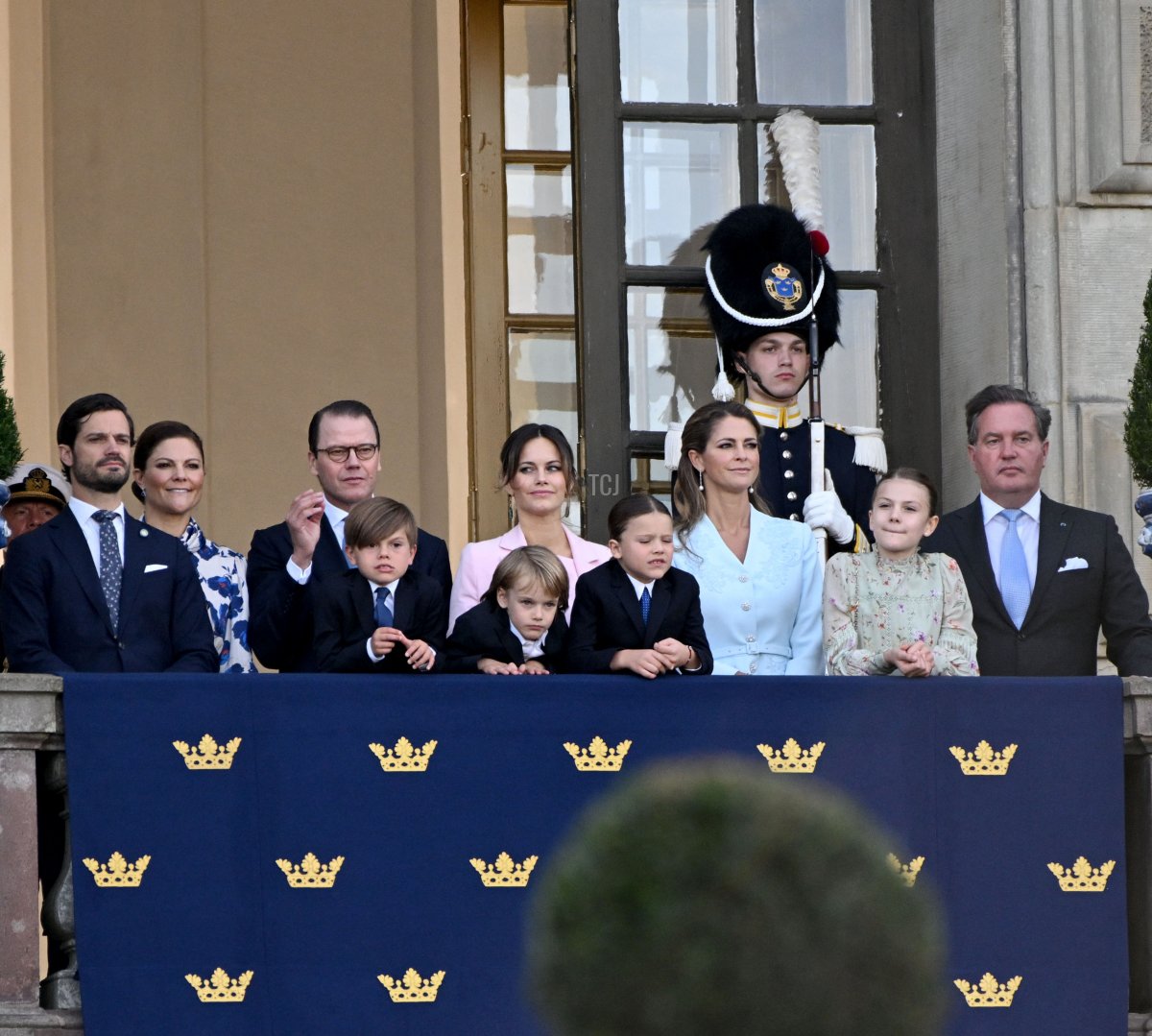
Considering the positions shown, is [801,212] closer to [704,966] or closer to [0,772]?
[0,772]

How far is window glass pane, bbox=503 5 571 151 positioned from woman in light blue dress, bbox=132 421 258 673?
4136 mm

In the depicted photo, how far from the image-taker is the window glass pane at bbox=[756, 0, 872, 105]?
8.23 meters

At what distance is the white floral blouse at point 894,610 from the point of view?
5.95m

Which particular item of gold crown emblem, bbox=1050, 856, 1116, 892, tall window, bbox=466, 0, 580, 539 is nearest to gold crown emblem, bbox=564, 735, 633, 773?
gold crown emblem, bbox=1050, 856, 1116, 892

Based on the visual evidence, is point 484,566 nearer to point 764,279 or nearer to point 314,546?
point 314,546

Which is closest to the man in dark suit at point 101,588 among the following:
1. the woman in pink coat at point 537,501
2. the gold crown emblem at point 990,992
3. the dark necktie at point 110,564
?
the dark necktie at point 110,564

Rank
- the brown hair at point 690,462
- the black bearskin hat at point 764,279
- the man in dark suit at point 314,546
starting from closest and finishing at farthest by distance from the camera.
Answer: the man in dark suit at point 314,546 < the brown hair at point 690,462 < the black bearskin hat at point 764,279

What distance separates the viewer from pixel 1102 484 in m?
7.74

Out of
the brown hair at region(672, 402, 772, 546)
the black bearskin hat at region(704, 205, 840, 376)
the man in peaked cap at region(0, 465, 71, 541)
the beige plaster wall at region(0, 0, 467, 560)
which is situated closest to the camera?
the brown hair at region(672, 402, 772, 546)

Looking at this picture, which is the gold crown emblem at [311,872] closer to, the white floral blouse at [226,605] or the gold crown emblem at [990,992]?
the white floral blouse at [226,605]

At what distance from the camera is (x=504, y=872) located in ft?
18.3

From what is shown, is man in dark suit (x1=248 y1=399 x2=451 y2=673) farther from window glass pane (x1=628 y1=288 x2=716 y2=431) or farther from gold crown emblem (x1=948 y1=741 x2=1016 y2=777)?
window glass pane (x1=628 y1=288 x2=716 y2=431)

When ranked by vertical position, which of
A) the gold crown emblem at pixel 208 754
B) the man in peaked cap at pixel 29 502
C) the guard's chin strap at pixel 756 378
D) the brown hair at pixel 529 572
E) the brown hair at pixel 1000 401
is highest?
the guard's chin strap at pixel 756 378

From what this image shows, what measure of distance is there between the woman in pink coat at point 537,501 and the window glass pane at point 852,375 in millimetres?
2124
